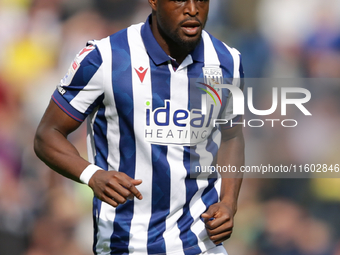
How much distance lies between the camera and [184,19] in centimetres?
172

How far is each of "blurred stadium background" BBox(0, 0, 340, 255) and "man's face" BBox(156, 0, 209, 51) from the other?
1.56m

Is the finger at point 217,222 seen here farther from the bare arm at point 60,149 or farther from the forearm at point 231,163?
the bare arm at point 60,149

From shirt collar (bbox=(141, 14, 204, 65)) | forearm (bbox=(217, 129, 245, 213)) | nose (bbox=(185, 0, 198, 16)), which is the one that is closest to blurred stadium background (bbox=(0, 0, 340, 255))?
forearm (bbox=(217, 129, 245, 213))

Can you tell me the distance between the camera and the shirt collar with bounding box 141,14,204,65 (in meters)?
1.79

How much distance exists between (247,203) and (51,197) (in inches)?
55.2

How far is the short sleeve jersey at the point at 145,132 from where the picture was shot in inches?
67.7

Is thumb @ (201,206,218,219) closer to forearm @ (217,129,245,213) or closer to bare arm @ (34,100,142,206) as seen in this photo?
forearm @ (217,129,245,213)

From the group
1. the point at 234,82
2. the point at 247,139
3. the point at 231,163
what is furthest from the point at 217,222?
the point at 247,139

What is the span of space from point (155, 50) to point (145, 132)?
331mm

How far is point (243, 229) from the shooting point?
3260mm

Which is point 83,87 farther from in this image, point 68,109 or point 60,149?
point 60,149

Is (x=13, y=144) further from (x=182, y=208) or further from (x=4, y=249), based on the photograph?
(x=182, y=208)

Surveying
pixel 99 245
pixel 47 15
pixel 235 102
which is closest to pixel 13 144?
pixel 47 15

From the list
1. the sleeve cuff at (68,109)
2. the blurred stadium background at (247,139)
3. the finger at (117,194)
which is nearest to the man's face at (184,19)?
the sleeve cuff at (68,109)
